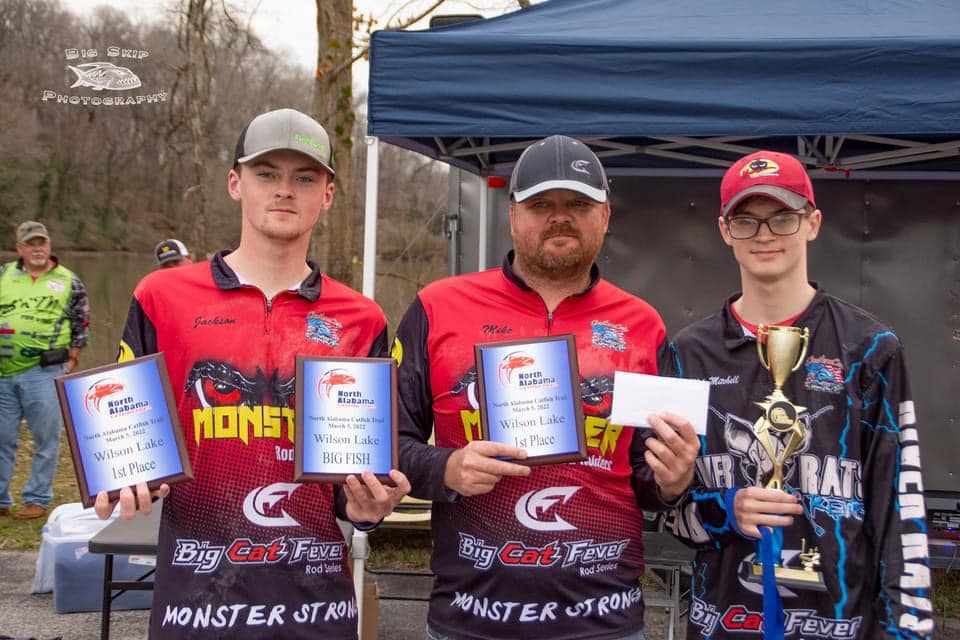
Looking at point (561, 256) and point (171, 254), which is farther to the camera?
point (171, 254)

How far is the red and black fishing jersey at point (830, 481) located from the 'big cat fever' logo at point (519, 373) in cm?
45

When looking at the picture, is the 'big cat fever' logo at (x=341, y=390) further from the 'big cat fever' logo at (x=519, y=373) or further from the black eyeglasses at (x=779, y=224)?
the black eyeglasses at (x=779, y=224)

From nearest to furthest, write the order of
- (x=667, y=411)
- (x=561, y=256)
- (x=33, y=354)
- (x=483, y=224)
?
(x=667, y=411) < (x=561, y=256) < (x=483, y=224) < (x=33, y=354)

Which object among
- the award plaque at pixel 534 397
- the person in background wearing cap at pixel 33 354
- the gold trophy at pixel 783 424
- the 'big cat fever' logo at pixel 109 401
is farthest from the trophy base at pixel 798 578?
the person in background wearing cap at pixel 33 354

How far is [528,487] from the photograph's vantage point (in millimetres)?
2287

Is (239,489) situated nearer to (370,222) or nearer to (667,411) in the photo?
(667,411)

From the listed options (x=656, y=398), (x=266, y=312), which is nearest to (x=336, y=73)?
(x=266, y=312)

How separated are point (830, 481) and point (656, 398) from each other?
496mm

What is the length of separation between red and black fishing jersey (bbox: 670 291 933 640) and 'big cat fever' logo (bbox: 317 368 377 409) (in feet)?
2.89

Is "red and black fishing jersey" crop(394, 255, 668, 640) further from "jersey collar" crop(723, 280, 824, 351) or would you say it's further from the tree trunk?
the tree trunk

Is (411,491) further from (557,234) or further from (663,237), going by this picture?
(663,237)

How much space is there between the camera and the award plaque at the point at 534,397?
2145 mm

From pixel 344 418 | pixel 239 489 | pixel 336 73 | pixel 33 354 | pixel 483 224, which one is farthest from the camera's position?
pixel 336 73

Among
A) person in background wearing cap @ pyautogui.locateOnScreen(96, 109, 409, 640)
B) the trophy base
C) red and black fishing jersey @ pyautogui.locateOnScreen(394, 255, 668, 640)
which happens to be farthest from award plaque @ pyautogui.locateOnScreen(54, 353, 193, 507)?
the trophy base
